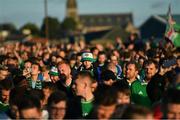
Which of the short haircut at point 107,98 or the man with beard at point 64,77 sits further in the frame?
the man with beard at point 64,77

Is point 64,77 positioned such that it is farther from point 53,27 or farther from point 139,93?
point 53,27

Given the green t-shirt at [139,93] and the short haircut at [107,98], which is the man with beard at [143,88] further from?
the short haircut at [107,98]

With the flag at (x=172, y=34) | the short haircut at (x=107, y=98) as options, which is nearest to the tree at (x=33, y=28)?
the flag at (x=172, y=34)

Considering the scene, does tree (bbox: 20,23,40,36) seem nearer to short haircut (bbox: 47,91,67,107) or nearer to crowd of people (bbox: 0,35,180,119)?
crowd of people (bbox: 0,35,180,119)

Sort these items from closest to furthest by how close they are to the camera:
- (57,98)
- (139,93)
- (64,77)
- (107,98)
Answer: (107,98) < (57,98) < (139,93) < (64,77)

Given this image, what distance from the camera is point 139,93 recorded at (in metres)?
9.49

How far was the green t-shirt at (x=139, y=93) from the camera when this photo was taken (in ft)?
29.1

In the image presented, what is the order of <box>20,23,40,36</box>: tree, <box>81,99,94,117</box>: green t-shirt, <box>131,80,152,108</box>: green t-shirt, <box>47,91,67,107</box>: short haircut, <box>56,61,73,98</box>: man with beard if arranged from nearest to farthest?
<box>47,91,67,107</box>: short haircut < <box>81,99,94,117</box>: green t-shirt < <box>131,80,152,108</box>: green t-shirt < <box>56,61,73,98</box>: man with beard < <box>20,23,40,36</box>: tree

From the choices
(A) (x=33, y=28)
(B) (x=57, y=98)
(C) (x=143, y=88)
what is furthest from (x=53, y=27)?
(B) (x=57, y=98)

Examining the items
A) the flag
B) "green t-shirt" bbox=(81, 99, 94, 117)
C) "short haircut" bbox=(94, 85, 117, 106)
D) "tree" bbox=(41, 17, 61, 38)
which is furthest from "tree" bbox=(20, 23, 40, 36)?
"short haircut" bbox=(94, 85, 117, 106)

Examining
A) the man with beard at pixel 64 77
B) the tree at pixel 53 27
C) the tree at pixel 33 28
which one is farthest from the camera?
the tree at pixel 53 27

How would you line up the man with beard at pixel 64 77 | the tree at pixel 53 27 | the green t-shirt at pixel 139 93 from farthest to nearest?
the tree at pixel 53 27 → the man with beard at pixel 64 77 → the green t-shirt at pixel 139 93

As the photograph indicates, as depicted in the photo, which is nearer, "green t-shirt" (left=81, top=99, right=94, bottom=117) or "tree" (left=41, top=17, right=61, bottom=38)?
"green t-shirt" (left=81, top=99, right=94, bottom=117)

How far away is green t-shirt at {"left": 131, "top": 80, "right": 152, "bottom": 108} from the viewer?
29.1 feet
